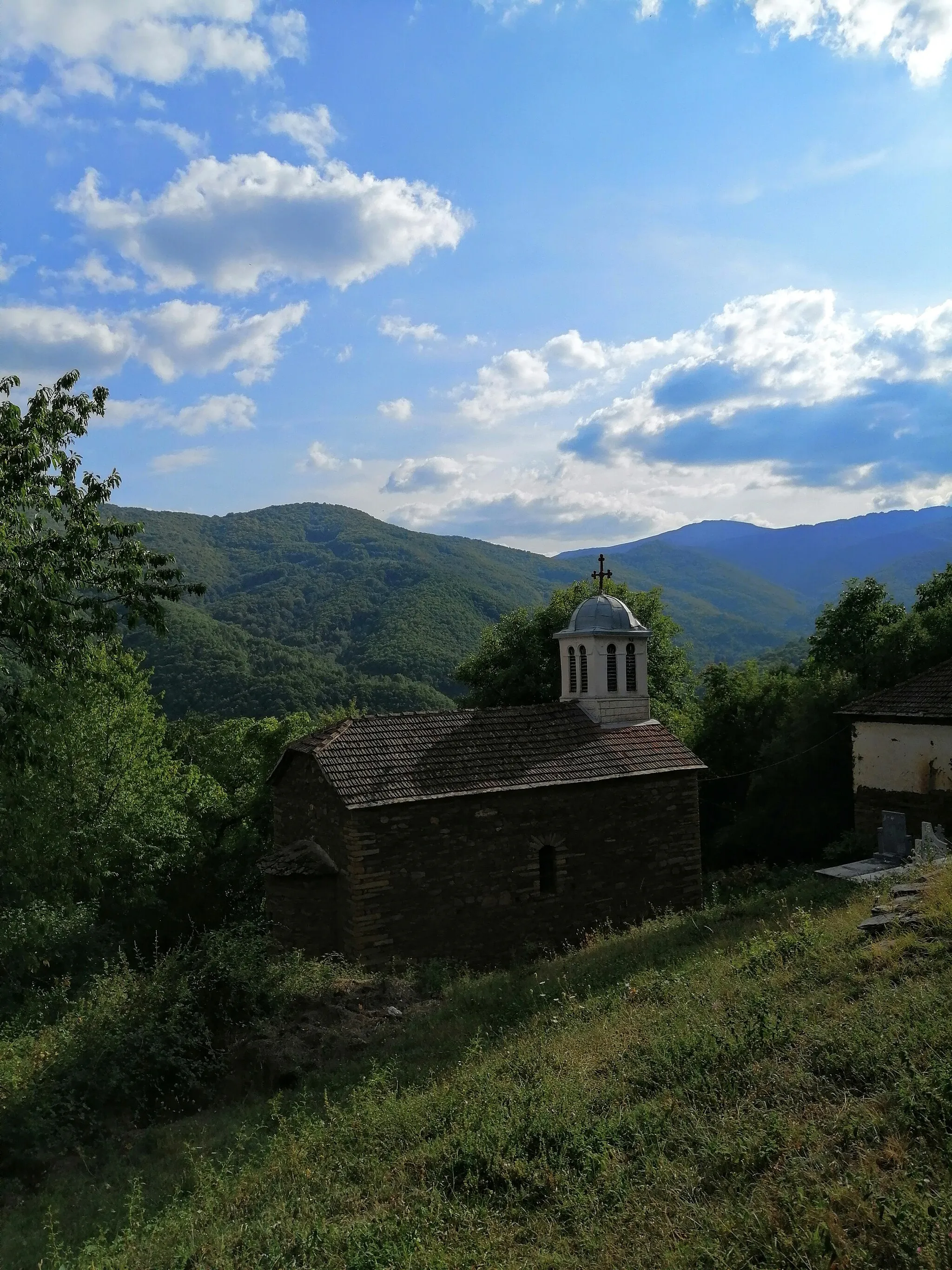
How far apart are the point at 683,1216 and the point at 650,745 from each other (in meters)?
14.0

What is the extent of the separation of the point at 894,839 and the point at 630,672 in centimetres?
680

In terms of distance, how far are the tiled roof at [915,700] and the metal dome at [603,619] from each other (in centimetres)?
534

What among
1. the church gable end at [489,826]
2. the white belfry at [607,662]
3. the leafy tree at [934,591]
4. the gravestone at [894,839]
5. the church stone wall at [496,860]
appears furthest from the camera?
the leafy tree at [934,591]

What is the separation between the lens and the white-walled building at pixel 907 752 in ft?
56.1

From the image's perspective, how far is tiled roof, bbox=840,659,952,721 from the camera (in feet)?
56.8

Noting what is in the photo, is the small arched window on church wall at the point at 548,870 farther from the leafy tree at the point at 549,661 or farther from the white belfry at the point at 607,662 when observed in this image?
the leafy tree at the point at 549,661

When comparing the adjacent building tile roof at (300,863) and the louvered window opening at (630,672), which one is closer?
the adjacent building tile roof at (300,863)

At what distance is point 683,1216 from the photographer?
5164 millimetres

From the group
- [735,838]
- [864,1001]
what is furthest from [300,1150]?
[735,838]

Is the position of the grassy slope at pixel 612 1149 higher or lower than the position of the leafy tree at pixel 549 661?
lower

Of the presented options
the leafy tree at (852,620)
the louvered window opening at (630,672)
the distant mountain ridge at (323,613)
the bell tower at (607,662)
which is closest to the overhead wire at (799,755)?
the bell tower at (607,662)

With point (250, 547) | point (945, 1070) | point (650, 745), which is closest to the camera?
point (945, 1070)

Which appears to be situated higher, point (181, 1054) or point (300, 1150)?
point (300, 1150)

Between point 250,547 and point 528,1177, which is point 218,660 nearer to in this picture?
point 528,1177
